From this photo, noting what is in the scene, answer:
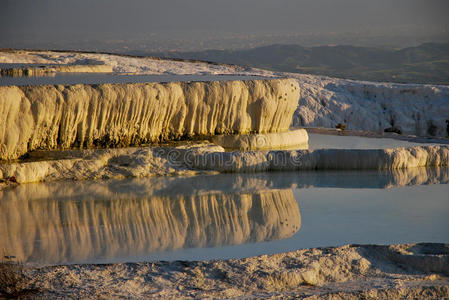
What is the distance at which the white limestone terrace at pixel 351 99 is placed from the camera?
3161cm

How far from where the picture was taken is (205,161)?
13461 mm

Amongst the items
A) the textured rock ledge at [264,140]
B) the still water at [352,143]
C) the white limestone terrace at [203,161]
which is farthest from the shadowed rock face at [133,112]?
the still water at [352,143]

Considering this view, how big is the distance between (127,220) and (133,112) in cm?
514

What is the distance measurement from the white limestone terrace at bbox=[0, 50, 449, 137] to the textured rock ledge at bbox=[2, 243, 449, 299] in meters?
23.1

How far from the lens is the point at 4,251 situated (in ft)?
25.8

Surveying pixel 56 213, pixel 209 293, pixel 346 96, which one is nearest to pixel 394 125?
pixel 346 96

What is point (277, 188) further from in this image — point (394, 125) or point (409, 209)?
point (394, 125)

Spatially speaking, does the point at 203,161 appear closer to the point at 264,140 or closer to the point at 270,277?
the point at 264,140

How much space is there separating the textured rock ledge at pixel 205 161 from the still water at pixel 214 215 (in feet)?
1.27

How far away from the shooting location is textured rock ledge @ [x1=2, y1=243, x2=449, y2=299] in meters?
6.68

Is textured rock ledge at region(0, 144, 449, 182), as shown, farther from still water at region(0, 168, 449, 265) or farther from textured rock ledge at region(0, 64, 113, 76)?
textured rock ledge at region(0, 64, 113, 76)

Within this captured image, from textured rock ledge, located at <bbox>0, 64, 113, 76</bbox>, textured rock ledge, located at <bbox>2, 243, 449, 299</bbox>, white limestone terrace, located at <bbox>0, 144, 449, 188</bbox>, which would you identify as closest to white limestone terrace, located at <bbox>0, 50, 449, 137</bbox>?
textured rock ledge, located at <bbox>0, 64, 113, 76</bbox>

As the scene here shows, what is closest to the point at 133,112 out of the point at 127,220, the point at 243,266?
the point at 127,220

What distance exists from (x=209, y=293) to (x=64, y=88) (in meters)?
7.75
